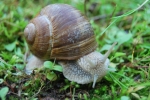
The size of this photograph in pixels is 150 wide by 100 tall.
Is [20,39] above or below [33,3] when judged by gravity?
below

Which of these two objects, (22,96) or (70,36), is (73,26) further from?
(22,96)

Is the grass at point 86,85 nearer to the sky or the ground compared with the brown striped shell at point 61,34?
nearer to the ground

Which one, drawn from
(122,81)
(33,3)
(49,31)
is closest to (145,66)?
(122,81)

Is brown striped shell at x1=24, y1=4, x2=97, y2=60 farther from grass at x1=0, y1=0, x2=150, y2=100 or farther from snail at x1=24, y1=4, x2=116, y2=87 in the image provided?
grass at x1=0, y1=0, x2=150, y2=100

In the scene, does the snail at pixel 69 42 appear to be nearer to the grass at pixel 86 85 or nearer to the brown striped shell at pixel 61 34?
the brown striped shell at pixel 61 34

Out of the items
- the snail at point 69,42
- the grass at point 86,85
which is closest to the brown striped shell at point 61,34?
the snail at point 69,42

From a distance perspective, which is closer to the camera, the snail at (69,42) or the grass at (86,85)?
the grass at (86,85)

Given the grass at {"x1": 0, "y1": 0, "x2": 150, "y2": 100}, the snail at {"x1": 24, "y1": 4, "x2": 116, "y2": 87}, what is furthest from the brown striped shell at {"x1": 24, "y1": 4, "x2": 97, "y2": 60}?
the grass at {"x1": 0, "y1": 0, "x2": 150, "y2": 100}
